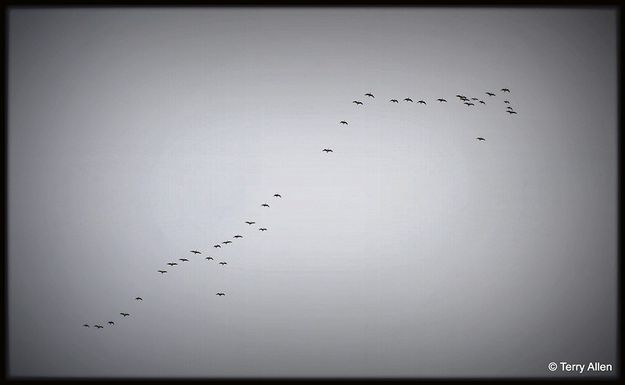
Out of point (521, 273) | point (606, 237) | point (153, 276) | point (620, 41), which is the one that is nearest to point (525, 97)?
point (606, 237)

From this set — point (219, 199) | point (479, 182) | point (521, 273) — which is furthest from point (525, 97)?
point (219, 199)

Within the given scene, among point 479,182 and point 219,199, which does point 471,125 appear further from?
point 219,199

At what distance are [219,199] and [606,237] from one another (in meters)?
65.7

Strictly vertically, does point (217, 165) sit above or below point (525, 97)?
below

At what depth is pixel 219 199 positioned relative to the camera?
114m

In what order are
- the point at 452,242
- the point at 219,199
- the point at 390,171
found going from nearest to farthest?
the point at 452,242 → the point at 219,199 → the point at 390,171

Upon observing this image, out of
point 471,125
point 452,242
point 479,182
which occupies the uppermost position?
point 471,125

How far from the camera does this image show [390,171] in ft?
437

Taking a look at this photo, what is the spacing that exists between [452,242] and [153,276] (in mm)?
43944

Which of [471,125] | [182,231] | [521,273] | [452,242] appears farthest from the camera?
[471,125]

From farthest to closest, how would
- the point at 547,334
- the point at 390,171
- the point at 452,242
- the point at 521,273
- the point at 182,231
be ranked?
1. the point at 390,171
2. the point at 182,231
3. the point at 452,242
4. the point at 521,273
5. the point at 547,334

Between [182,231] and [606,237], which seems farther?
[182,231]

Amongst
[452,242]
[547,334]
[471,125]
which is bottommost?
[547,334]

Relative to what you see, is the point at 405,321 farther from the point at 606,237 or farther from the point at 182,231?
the point at 182,231
